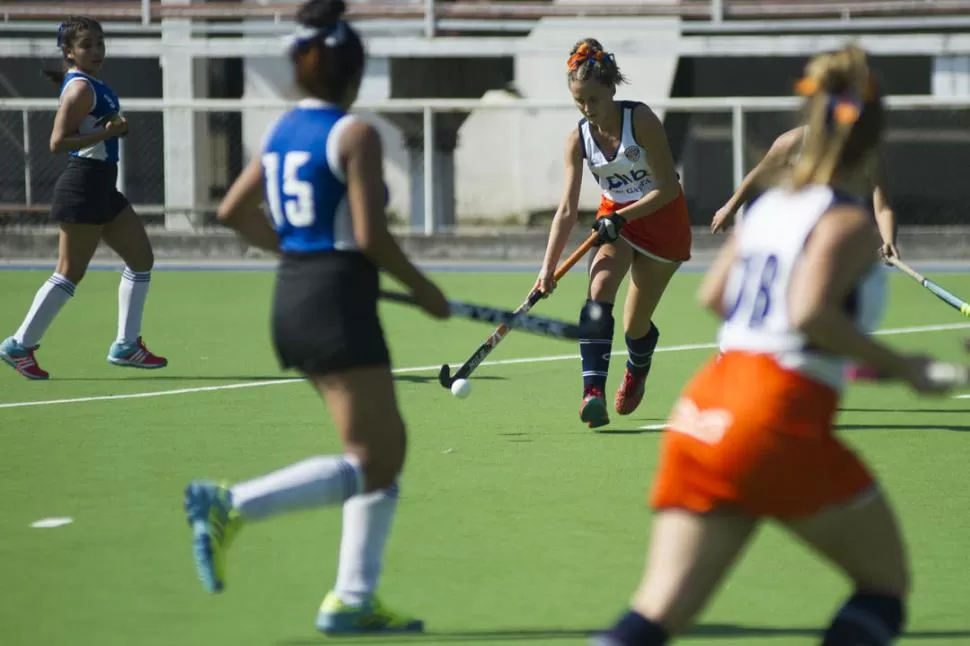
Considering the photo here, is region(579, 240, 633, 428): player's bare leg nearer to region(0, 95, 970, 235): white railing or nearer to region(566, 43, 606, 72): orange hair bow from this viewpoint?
region(566, 43, 606, 72): orange hair bow

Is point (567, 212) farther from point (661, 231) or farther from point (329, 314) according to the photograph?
point (329, 314)

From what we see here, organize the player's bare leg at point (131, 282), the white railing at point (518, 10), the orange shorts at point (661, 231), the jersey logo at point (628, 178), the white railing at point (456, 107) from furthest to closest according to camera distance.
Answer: the white railing at point (518, 10)
the white railing at point (456, 107)
the player's bare leg at point (131, 282)
the orange shorts at point (661, 231)
the jersey logo at point (628, 178)

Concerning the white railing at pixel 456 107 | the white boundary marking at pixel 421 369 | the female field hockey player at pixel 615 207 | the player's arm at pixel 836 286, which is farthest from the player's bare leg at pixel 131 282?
the white railing at pixel 456 107

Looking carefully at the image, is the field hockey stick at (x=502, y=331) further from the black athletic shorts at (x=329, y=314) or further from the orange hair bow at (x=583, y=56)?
the black athletic shorts at (x=329, y=314)

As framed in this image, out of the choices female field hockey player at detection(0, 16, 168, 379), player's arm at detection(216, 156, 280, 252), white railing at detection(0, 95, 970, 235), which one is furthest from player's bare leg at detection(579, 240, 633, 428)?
white railing at detection(0, 95, 970, 235)

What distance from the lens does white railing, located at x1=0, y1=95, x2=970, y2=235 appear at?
760 inches

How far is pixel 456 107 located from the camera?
2008 centimetres

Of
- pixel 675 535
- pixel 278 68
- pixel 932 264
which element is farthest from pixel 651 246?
pixel 278 68

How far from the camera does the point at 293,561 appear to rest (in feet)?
19.0

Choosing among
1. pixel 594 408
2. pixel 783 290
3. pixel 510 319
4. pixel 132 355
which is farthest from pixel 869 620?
pixel 132 355

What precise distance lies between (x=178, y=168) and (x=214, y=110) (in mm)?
816

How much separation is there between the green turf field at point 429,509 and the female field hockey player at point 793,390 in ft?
4.00

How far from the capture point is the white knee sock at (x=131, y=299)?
10.5 metres

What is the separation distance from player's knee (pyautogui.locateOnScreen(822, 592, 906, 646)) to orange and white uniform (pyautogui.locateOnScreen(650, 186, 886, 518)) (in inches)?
11.1
